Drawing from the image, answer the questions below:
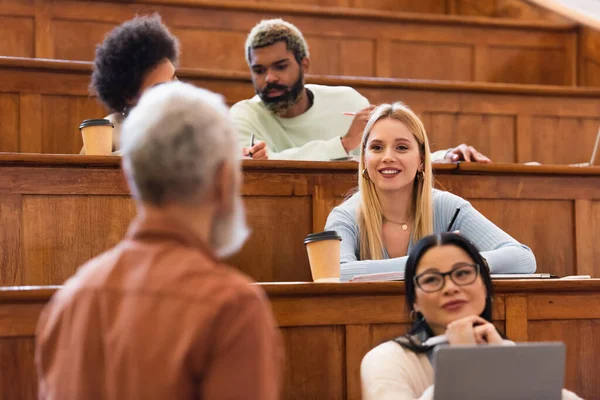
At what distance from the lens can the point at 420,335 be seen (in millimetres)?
1185

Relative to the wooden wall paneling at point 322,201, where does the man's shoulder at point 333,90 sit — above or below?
above

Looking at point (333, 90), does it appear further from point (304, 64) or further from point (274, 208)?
point (274, 208)

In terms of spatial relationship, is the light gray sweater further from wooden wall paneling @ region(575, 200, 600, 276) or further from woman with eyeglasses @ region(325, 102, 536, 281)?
wooden wall paneling @ region(575, 200, 600, 276)

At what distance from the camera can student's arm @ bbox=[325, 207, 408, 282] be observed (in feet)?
5.11

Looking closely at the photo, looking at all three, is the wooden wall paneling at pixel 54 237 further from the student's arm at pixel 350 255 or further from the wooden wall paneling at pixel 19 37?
the wooden wall paneling at pixel 19 37

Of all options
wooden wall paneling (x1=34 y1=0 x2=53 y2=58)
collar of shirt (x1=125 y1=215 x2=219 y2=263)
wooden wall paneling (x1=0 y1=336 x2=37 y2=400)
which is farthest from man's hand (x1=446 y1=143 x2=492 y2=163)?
collar of shirt (x1=125 y1=215 x2=219 y2=263)

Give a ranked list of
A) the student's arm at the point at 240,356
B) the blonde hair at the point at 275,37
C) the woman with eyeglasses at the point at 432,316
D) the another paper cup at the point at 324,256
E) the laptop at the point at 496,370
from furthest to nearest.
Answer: the blonde hair at the point at 275,37 → the another paper cup at the point at 324,256 → the woman with eyeglasses at the point at 432,316 → the laptop at the point at 496,370 → the student's arm at the point at 240,356

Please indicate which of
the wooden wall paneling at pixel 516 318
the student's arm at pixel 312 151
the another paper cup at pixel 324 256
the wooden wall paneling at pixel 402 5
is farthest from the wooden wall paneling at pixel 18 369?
the wooden wall paneling at pixel 402 5

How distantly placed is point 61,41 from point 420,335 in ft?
5.63

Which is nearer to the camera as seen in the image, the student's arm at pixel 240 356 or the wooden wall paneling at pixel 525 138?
the student's arm at pixel 240 356

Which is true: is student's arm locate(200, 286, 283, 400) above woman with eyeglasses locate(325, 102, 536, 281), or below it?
below

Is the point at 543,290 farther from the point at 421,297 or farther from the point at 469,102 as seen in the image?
the point at 469,102

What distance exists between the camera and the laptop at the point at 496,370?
36.8 inches

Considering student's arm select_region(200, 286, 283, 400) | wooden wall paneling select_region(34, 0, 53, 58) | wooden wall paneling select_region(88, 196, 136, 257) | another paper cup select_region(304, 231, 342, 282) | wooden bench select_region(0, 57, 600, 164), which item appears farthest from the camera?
wooden wall paneling select_region(34, 0, 53, 58)
